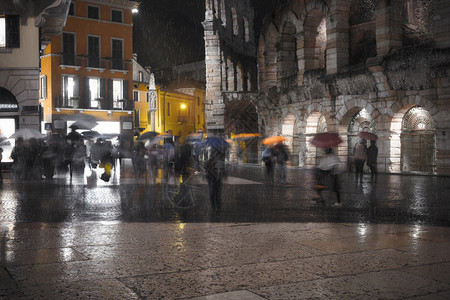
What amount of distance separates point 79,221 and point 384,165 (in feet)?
60.5

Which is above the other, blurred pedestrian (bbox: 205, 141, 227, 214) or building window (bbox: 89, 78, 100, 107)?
building window (bbox: 89, 78, 100, 107)

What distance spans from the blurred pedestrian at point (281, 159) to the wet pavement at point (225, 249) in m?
4.55

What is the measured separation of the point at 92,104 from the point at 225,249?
122 feet

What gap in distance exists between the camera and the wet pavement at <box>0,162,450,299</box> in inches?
200

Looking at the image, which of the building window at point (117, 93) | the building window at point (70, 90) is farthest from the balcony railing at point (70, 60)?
the building window at point (117, 93)

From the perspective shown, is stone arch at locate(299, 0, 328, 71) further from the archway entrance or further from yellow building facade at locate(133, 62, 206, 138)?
yellow building facade at locate(133, 62, 206, 138)

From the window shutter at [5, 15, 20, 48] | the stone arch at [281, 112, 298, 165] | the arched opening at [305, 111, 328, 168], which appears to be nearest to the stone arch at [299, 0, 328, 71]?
the arched opening at [305, 111, 328, 168]

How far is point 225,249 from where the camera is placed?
691 centimetres

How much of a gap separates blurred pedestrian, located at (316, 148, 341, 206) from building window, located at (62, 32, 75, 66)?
3233 centimetres

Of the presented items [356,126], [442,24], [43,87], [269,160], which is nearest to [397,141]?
[356,126]

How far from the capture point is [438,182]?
62.1 ft

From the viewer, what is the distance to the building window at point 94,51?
41688mm

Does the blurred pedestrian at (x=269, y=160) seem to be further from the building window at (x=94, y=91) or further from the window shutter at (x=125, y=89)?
the window shutter at (x=125, y=89)

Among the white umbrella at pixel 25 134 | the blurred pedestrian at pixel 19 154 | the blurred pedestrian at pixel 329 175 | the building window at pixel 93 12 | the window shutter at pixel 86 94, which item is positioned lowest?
the blurred pedestrian at pixel 329 175
